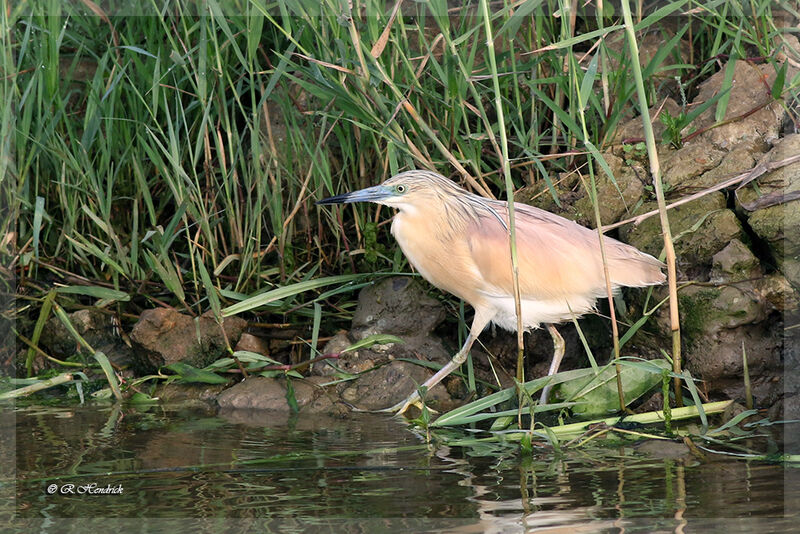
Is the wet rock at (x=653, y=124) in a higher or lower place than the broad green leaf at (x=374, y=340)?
higher

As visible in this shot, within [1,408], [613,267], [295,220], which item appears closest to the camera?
[613,267]

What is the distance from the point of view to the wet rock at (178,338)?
454 cm

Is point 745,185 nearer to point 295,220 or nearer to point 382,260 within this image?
point 382,260

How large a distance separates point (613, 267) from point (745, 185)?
774 millimetres

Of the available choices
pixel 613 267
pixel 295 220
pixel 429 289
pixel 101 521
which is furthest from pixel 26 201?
pixel 613 267

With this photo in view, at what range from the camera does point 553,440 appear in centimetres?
343

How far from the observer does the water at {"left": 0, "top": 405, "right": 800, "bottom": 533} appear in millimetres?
2748

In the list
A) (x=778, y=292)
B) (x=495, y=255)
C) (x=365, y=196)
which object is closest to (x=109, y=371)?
(x=365, y=196)

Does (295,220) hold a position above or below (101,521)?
above

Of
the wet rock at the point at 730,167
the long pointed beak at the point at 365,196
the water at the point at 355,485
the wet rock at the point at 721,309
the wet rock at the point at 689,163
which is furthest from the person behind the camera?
the wet rock at the point at 689,163

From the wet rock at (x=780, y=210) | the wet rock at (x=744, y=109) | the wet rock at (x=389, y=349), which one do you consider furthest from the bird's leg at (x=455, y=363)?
the wet rock at (x=744, y=109)

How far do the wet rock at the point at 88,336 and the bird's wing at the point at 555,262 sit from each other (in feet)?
6.40

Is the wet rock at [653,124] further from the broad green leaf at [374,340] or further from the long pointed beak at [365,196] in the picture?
the broad green leaf at [374,340]

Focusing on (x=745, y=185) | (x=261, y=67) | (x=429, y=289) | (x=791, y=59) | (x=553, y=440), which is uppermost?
(x=261, y=67)
